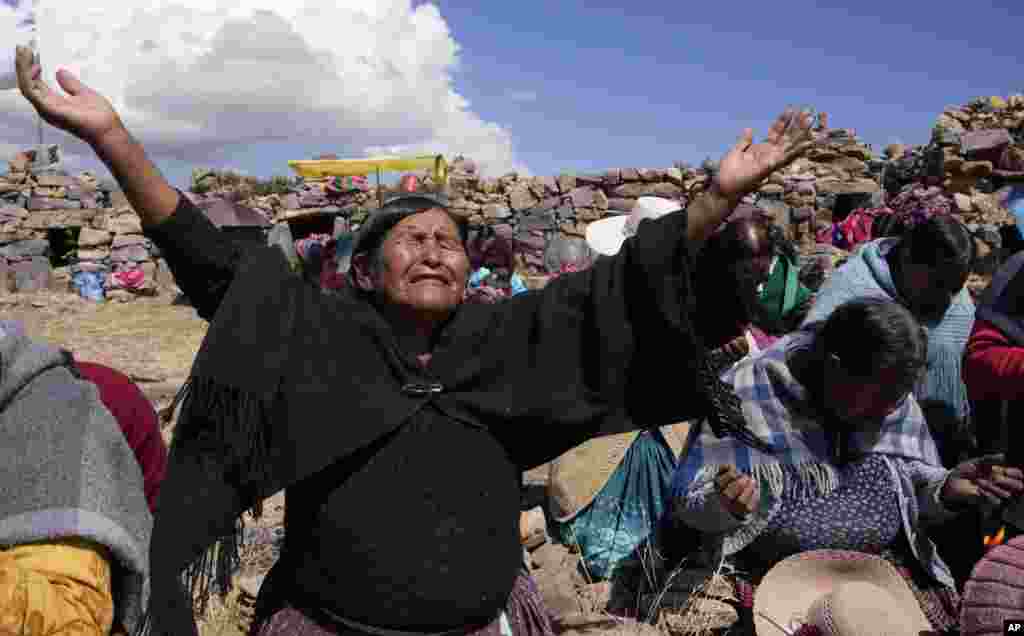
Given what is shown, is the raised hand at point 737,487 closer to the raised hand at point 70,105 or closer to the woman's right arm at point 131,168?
the woman's right arm at point 131,168

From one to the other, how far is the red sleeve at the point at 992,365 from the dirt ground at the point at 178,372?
A: 153 cm

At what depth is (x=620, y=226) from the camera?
5.66 m

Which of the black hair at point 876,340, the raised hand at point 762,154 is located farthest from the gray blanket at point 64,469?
the black hair at point 876,340

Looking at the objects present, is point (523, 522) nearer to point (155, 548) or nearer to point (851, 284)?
point (851, 284)

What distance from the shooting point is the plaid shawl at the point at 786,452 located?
2.80 metres

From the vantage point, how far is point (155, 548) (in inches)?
64.6

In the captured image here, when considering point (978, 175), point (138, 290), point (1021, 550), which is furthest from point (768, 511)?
point (138, 290)

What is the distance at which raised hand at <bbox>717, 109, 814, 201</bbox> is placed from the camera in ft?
5.23

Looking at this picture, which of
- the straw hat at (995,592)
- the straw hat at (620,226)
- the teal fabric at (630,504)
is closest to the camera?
the straw hat at (995,592)

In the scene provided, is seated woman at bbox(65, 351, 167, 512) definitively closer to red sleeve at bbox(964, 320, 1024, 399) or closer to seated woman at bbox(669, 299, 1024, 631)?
seated woman at bbox(669, 299, 1024, 631)

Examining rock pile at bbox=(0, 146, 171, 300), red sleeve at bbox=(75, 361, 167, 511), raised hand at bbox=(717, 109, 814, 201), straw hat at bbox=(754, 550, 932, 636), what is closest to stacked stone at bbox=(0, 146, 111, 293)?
rock pile at bbox=(0, 146, 171, 300)

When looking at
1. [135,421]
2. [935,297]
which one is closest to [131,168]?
[135,421]

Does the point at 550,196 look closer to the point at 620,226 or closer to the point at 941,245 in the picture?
the point at 620,226

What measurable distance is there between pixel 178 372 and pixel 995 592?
757 centimetres
